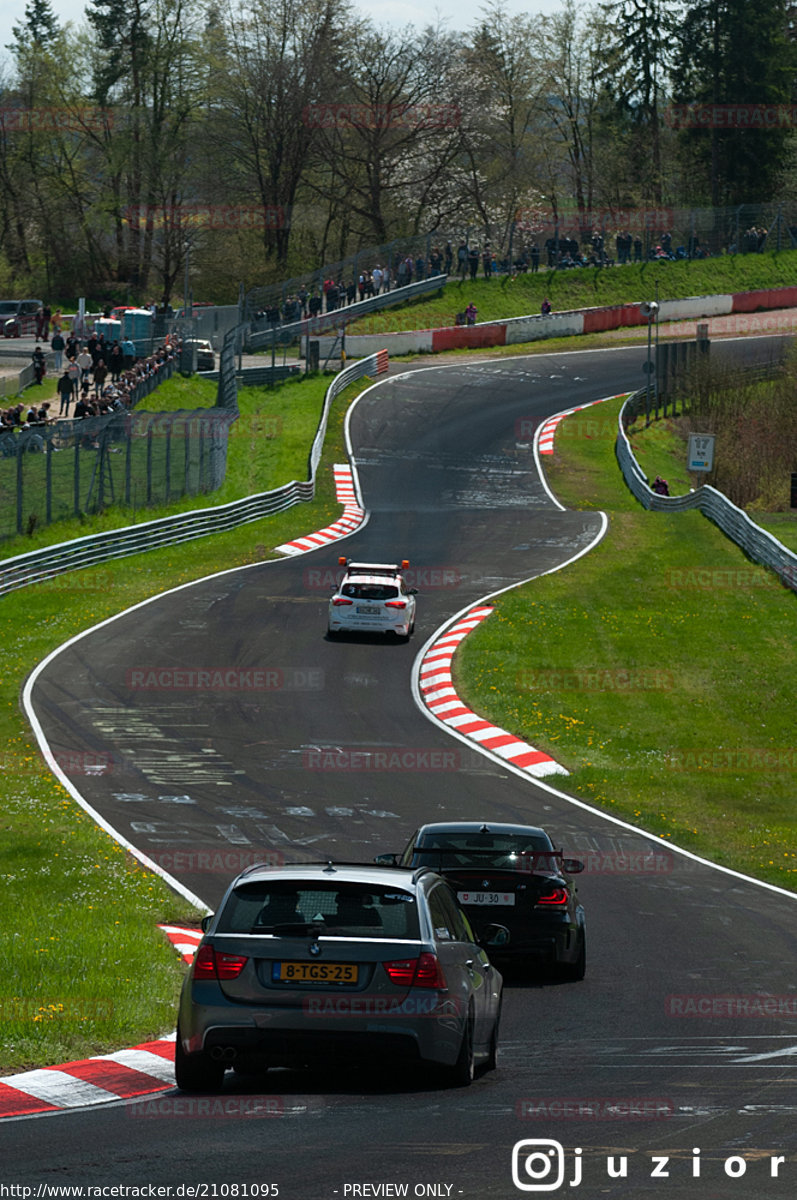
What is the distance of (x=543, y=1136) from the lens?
24.4ft

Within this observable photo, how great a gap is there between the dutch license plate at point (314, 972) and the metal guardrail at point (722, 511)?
33187 millimetres

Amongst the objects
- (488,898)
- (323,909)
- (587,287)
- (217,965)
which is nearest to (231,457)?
(587,287)

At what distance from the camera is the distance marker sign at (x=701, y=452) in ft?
179

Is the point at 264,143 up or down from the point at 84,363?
up

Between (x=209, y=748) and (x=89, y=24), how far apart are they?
86883 millimetres

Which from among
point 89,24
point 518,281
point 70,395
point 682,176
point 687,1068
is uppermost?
point 89,24

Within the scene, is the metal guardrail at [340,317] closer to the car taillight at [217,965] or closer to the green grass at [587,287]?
the green grass at [587,287]

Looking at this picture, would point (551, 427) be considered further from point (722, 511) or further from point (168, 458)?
point (168, 458)

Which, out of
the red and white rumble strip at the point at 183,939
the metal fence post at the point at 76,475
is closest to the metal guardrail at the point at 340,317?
the metal fence post at the point at 76,475

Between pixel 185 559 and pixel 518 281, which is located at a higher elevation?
pixel 518 281

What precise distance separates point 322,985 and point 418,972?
1.76 ft

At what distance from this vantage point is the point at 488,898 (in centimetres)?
1339

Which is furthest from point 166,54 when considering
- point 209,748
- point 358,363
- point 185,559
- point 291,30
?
point 209,748

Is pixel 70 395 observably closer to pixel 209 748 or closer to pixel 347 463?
pixel 347 463
